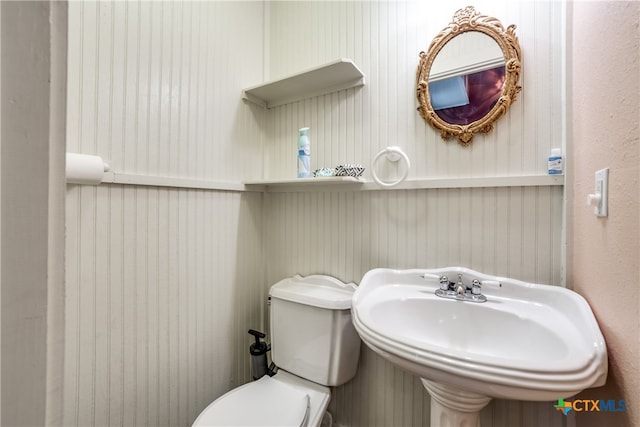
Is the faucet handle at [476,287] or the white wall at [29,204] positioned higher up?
the white wall at [29,204]

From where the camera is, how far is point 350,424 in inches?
51.1

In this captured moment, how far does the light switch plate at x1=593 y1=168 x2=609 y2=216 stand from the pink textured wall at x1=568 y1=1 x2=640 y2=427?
0.7 inches

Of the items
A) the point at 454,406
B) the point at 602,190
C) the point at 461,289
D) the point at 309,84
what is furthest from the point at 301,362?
the point at 309,84

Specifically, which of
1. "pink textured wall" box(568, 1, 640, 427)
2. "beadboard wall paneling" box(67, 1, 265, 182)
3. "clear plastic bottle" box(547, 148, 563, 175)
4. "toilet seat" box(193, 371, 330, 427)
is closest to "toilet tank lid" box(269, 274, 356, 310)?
"toilet seat" box(193, 371, 330, 427)

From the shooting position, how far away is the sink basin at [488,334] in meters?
0.56

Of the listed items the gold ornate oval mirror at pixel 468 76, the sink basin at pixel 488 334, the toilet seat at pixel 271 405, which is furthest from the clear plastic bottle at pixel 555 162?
the toilet seat at pixel 271 405

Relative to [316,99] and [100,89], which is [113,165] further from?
[316,99]

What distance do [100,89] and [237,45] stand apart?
28.5 inches

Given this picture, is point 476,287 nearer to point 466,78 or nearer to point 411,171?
point 411,171

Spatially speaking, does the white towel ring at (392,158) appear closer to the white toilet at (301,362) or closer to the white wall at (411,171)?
the white wall at (411,171)

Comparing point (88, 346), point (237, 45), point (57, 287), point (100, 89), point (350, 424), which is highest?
point (237, 45)

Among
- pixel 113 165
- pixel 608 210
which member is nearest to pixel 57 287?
pixel 113 165

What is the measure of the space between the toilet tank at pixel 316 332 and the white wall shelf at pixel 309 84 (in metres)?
0.93

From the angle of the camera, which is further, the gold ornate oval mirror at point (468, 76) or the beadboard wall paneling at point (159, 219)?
the gold ornate oval mirror at point (468, 76)
